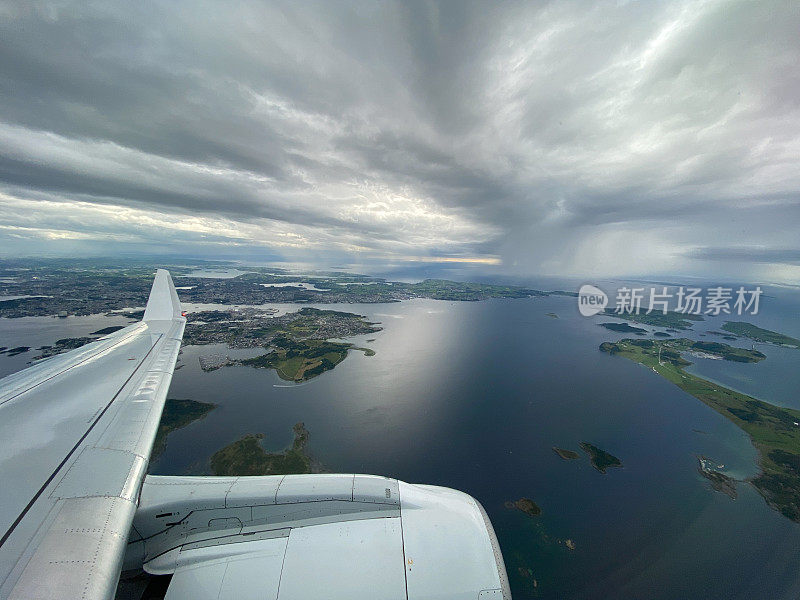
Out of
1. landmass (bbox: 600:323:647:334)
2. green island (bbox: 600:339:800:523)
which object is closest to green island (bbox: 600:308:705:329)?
landmass (bbox: 600:323:647:334)

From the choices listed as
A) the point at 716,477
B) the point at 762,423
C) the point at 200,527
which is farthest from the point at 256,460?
the point at 762,423

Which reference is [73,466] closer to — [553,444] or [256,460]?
[256,460]

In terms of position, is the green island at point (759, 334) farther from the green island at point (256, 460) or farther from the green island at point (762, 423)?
the green island at point (256, 460)

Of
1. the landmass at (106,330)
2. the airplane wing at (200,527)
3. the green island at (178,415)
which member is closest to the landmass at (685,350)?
the airplane wing at (200,527)

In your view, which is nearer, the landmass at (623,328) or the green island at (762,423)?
the green island at (762,423)

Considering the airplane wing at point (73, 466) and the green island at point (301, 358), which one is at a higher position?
the airplane wing at point (73, 466)

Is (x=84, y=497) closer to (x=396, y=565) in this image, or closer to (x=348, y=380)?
(x=396, y=565)

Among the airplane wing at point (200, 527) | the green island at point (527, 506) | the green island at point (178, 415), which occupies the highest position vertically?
the airplane wing at point (200, 527)
